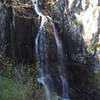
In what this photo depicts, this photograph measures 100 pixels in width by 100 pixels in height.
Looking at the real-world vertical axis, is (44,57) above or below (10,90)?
above

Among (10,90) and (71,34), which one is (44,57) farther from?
(10,90)

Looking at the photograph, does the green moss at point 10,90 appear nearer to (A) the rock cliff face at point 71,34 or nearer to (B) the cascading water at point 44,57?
(B) the cascading water at point 44,57

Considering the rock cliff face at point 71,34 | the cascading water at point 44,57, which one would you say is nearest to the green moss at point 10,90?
the cascading water at point 44,57

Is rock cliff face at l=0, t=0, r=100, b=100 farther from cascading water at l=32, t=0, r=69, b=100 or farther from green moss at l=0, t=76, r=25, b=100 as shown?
green moss at l=0, t=76, r=25, b=100

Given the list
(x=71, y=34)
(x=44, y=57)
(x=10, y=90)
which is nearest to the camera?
(x=10, y=90)

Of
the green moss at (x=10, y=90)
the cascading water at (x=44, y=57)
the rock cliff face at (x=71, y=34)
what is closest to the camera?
the green moss at (x=10, y=90)

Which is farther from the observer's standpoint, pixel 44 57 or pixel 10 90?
pixel 44 57

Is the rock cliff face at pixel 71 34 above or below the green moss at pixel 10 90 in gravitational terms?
above

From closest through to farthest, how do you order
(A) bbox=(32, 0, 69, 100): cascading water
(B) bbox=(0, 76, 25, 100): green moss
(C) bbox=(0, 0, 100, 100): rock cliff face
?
(B) bbox=(0, 76, 25, 100): green moss → (A) bbox=(32, 0, 69, 100): cascading water → (C) bbox=(0, 0, 100, 100): rock cliff face

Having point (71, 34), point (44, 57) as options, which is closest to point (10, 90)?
point (44, 57)

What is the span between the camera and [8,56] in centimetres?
905

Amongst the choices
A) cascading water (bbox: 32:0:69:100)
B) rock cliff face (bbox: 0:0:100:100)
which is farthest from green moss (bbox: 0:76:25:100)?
rock cliff face (bbox: 0:0:100:100)

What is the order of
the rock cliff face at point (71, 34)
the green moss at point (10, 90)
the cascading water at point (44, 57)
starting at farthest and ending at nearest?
the rock cliff face at point (71, 34) → the cascading water at point (44, 57) → the green moss at point (10, 90)

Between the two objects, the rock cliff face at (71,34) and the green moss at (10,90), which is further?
the rock cliff face at (71,34)
